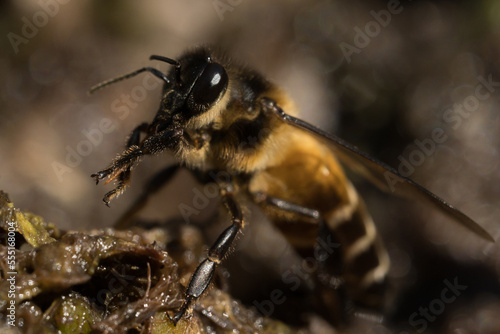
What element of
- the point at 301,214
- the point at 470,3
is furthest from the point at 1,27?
the point at 470,3

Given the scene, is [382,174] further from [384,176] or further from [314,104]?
[314,104]

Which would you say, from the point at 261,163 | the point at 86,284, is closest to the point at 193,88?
the point at 261,163

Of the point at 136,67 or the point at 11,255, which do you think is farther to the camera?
the point at 136,67

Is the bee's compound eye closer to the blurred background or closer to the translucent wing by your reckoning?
the translucent wing

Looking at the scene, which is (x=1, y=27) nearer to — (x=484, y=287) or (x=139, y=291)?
(x=139, y=291)

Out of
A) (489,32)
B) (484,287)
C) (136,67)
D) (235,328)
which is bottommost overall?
(136,67)

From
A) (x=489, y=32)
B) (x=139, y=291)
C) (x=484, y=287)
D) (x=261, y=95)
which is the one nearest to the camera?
(x=139, y=291)
